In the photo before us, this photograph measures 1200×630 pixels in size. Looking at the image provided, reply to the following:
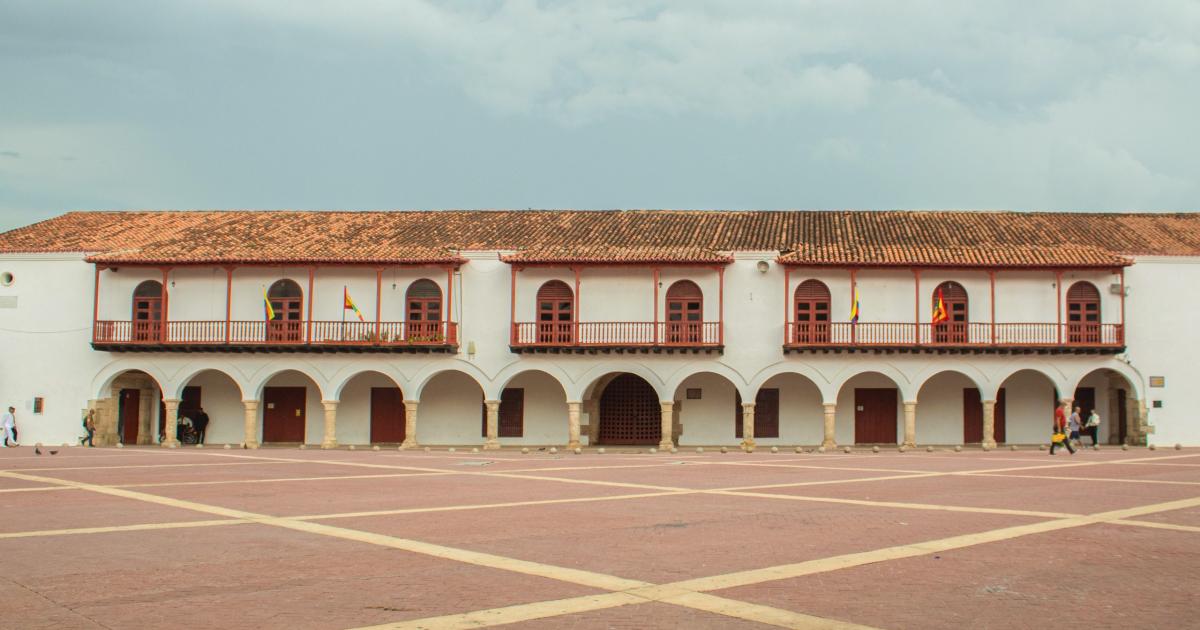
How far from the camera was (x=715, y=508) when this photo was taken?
13.9 m

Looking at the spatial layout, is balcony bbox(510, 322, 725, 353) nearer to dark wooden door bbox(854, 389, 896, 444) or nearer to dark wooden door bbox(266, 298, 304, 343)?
dark wooden door bbox(854, 389, 896, 444)

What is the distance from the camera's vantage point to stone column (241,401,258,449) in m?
33.1

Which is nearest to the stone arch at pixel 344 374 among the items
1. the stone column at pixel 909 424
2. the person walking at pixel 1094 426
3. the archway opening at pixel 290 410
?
the archway opening at pixel 290 410

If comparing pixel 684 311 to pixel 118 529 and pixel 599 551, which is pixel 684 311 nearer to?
pixel 118 529

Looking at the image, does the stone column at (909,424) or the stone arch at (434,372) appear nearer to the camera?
the stone column at (909,424)

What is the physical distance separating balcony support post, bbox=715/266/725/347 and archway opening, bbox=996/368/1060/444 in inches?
361

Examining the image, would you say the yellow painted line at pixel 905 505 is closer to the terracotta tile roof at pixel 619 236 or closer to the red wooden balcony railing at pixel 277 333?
the terracotta tile roof at pixel 619 236

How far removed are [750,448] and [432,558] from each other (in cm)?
2313

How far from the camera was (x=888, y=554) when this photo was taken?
9844 millimetres

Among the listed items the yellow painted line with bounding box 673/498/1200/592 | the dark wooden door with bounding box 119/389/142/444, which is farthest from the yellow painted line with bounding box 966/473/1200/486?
the dark wooden door with bounding box 119/389/142/444

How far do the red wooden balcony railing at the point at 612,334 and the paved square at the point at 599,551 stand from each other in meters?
13.2

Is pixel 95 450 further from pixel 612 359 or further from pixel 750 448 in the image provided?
pixel 750 448

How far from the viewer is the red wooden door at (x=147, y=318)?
3328cm

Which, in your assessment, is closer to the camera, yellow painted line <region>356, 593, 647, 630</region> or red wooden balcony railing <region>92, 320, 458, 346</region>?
yellow painted line <region>356, 593, 647, 630</region>
